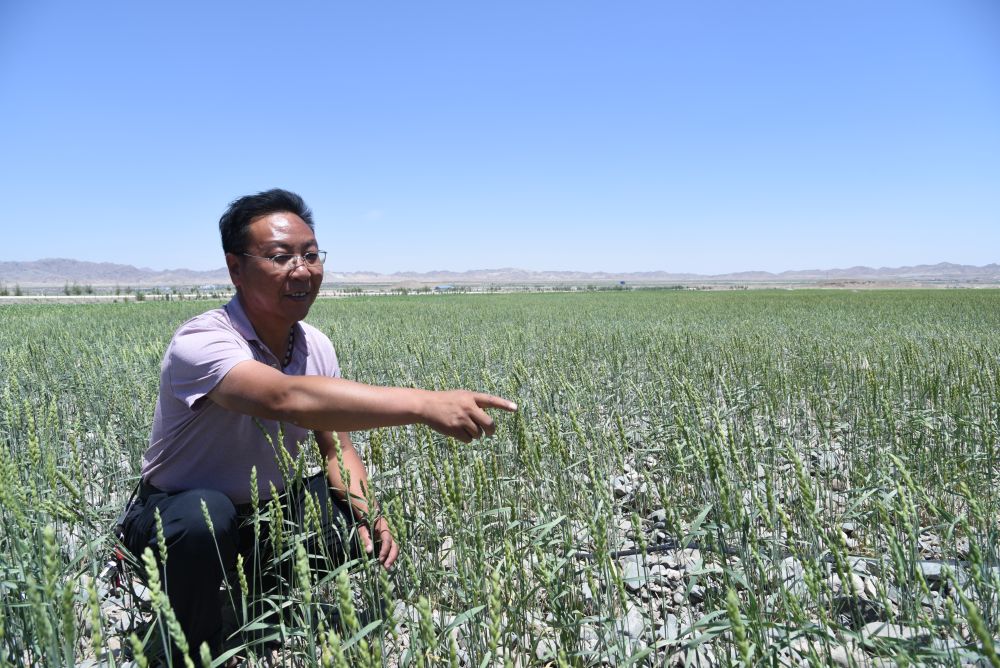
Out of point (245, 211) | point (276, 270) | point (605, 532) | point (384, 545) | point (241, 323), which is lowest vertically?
point (384, 545)

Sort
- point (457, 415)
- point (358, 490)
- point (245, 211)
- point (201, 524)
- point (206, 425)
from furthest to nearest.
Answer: point (358, 490)
point (245, 211)
point (206, 425)
point (201, 524)
point (457, 415)

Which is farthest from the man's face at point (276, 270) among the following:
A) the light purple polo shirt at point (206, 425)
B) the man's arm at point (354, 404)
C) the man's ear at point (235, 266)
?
the man's arm at point (354, 404)

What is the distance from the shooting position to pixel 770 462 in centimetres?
296

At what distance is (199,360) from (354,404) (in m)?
0.67

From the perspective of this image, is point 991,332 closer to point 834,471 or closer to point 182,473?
point 834,471

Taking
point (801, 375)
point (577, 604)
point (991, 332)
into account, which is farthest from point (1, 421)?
point (991, 332)

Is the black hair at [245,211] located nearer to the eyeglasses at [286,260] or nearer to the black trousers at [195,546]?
the eyeglasses at [286,260]

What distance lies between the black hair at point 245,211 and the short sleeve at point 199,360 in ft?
1.27

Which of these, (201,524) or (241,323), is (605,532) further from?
(241,323)

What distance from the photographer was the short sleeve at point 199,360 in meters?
1.79

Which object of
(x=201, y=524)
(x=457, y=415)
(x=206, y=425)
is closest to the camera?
(x=457, y=415)

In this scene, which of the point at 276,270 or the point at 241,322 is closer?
the point at 276,270

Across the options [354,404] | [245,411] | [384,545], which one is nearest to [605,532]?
[354,404]

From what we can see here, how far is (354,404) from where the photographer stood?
5.06 feet
